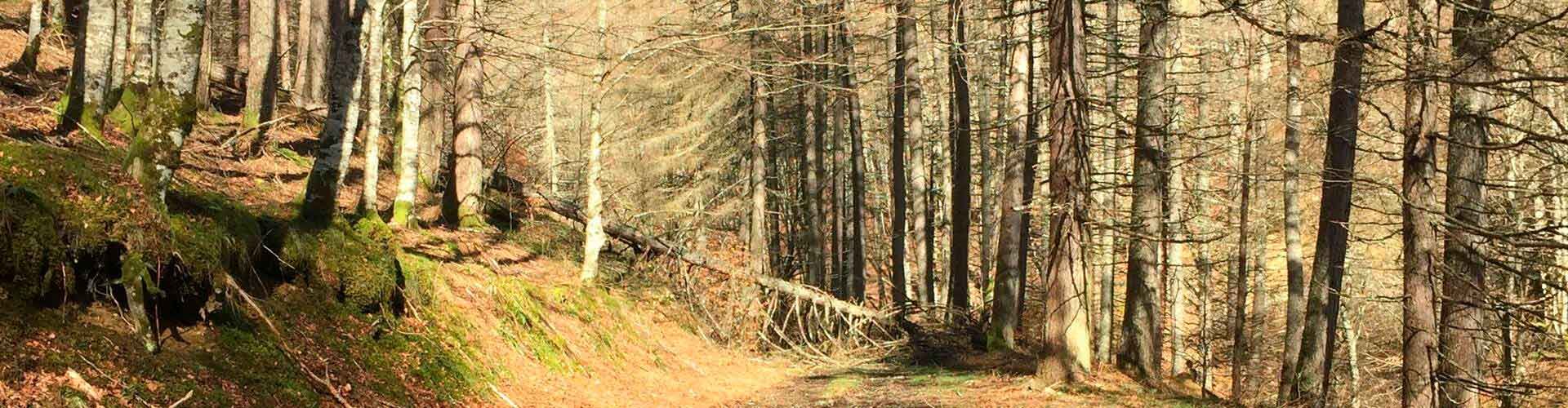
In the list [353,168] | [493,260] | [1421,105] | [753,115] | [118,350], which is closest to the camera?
[118,350]

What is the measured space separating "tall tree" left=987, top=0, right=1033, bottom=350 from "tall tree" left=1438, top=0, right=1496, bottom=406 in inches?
191

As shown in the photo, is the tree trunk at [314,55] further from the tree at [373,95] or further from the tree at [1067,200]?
the tree at [1067,200]

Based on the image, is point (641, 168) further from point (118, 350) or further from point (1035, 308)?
point (118, 350)

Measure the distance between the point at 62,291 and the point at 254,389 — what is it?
1.19m

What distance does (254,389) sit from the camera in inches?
263

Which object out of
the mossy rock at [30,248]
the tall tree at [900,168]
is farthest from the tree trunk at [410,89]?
the tall tree at [900,168]

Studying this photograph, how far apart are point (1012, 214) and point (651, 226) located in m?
13.4

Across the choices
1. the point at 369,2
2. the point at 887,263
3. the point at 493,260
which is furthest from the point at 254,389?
the point at 887,263

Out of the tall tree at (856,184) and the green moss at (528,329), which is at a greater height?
the tall tree at (856,184)

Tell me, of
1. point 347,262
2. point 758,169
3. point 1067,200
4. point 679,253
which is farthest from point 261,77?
point 1067,200

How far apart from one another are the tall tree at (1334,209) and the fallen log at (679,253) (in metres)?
7.04

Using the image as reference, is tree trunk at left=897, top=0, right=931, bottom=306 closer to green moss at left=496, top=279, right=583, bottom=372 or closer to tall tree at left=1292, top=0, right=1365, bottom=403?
tall tree at left=1292, top=0, right=1365, bottom=403

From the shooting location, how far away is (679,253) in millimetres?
17625

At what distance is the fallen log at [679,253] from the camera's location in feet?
57.8
